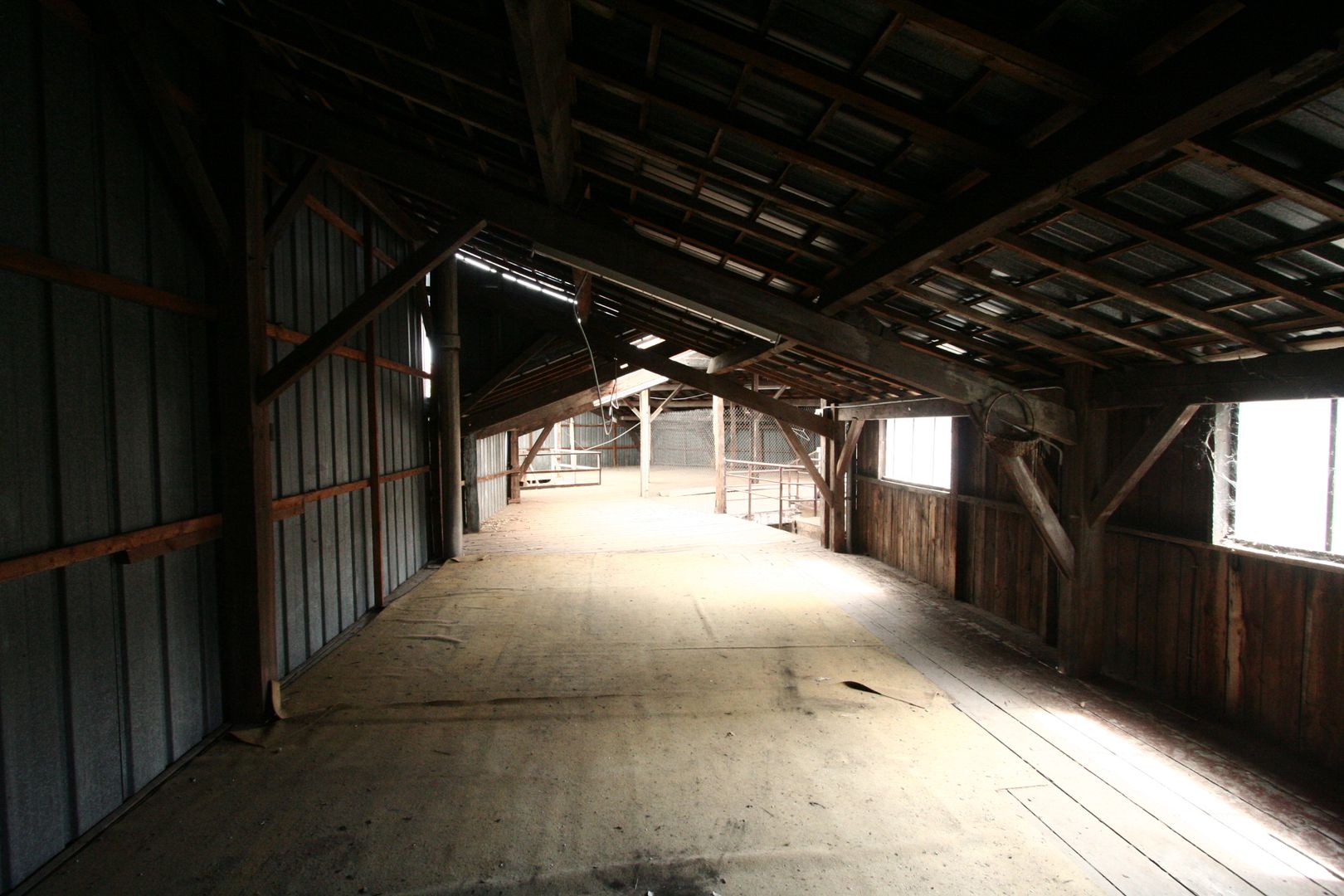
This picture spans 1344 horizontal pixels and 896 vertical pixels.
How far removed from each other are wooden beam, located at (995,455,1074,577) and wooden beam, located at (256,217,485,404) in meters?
4.05

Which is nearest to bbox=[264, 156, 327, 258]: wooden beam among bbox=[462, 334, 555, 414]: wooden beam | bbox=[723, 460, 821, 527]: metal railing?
bbox=[462, 334, 555, 414]: wooden beam

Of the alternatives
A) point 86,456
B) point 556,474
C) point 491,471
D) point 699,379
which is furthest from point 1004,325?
point 556,474

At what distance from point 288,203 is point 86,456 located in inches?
77.2

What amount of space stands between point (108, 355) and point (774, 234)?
3266 millimetres

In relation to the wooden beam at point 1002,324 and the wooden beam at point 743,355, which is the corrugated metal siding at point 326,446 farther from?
the wooden beam at point 1002,324

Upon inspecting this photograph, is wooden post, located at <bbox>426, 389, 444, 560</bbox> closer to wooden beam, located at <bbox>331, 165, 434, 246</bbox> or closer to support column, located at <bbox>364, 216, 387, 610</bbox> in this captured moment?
wooden beam, located at <bbox>331, 165, 434, 246</bbox>

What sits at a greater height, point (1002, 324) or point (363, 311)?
point (363, 311)

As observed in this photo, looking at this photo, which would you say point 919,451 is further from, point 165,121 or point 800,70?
point 165,121

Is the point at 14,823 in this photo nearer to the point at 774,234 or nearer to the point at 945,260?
the point at 774,234

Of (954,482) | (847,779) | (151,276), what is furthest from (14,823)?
(954,482)

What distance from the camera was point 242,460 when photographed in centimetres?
330

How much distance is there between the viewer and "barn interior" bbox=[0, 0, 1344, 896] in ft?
6.83

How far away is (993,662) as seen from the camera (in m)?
4.64

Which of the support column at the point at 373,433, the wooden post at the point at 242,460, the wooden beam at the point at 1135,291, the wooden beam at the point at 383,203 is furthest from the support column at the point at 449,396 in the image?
the wooden beam at the point at 1135,291
